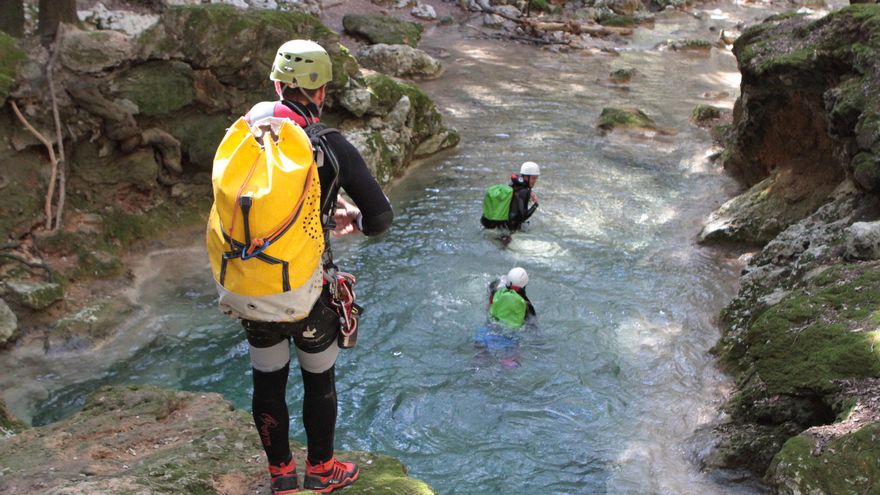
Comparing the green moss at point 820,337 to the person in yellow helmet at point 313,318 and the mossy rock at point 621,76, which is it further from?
the mossy rock at point 621,76

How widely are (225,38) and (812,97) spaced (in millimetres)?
7371

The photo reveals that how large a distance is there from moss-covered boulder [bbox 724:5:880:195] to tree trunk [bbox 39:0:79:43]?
8477mm

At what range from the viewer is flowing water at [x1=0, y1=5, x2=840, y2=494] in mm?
6297

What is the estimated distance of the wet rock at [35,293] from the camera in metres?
7.37

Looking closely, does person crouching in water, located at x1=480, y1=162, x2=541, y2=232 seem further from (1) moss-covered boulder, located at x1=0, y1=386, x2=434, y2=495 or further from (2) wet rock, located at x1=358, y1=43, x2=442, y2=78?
(2) wet rock, located at x1=358, y1=43, x2=442, y2=78

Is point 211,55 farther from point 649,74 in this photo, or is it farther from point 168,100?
point 649,74

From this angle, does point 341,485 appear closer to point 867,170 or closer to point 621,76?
point 867,170

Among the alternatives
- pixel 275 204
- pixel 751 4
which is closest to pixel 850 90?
pixel 275 204

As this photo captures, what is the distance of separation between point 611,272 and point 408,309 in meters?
2.66

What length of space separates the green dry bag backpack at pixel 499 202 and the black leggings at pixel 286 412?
21.0 feet

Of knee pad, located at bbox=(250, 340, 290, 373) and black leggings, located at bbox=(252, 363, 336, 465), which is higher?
knee pad, located at bbox=(250, 340, 290, 373)

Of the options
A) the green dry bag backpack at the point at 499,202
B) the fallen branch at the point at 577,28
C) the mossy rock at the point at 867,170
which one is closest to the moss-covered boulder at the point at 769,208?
the mossy rock at the point at 867,170

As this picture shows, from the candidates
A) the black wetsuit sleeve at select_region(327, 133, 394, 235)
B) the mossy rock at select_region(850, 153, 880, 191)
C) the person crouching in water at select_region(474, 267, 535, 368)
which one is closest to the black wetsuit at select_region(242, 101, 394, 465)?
the black wetsuit sleeve at select_region(327, 133, 394, 235)

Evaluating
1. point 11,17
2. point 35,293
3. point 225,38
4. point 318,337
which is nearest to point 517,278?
point 318,337
